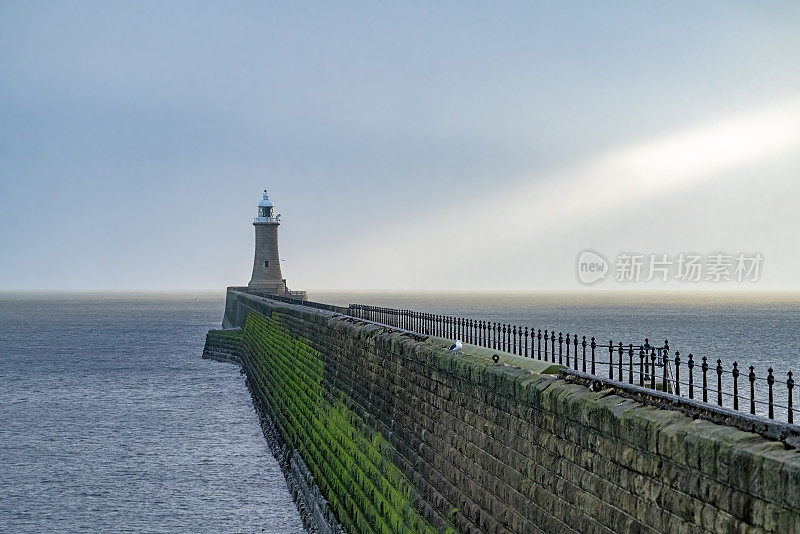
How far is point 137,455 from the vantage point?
3972cm

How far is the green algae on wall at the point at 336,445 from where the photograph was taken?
17469 mm

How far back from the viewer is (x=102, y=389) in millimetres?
64438

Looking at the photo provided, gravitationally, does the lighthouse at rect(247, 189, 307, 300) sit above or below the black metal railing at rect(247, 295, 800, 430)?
above

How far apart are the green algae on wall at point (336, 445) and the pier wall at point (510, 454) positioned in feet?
0.23

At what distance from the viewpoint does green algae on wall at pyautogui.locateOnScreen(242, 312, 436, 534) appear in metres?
17.5

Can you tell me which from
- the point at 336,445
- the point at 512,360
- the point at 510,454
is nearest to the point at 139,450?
the point at 336,445

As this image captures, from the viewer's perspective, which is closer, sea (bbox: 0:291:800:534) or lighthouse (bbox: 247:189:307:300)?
sea (bbox: 0:291:800:534)

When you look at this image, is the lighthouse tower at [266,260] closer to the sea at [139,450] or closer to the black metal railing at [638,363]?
the sea at [139,450]

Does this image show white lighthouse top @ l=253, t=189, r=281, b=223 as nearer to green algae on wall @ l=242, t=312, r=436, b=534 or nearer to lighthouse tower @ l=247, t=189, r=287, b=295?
lighthouse tower @ l=247, t=189, r=287, b=295

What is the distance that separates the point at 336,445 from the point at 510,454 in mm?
12612

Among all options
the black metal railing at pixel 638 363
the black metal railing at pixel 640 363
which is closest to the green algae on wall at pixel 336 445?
the black metal railing at pixel 638 363

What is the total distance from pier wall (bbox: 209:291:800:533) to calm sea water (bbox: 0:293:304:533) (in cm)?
580

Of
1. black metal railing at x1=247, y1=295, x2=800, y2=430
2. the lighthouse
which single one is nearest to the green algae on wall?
black metal railing at x1=247, y1=295, x2=800, y2=430

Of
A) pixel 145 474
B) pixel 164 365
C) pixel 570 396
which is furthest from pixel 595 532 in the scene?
pixel 164 365
